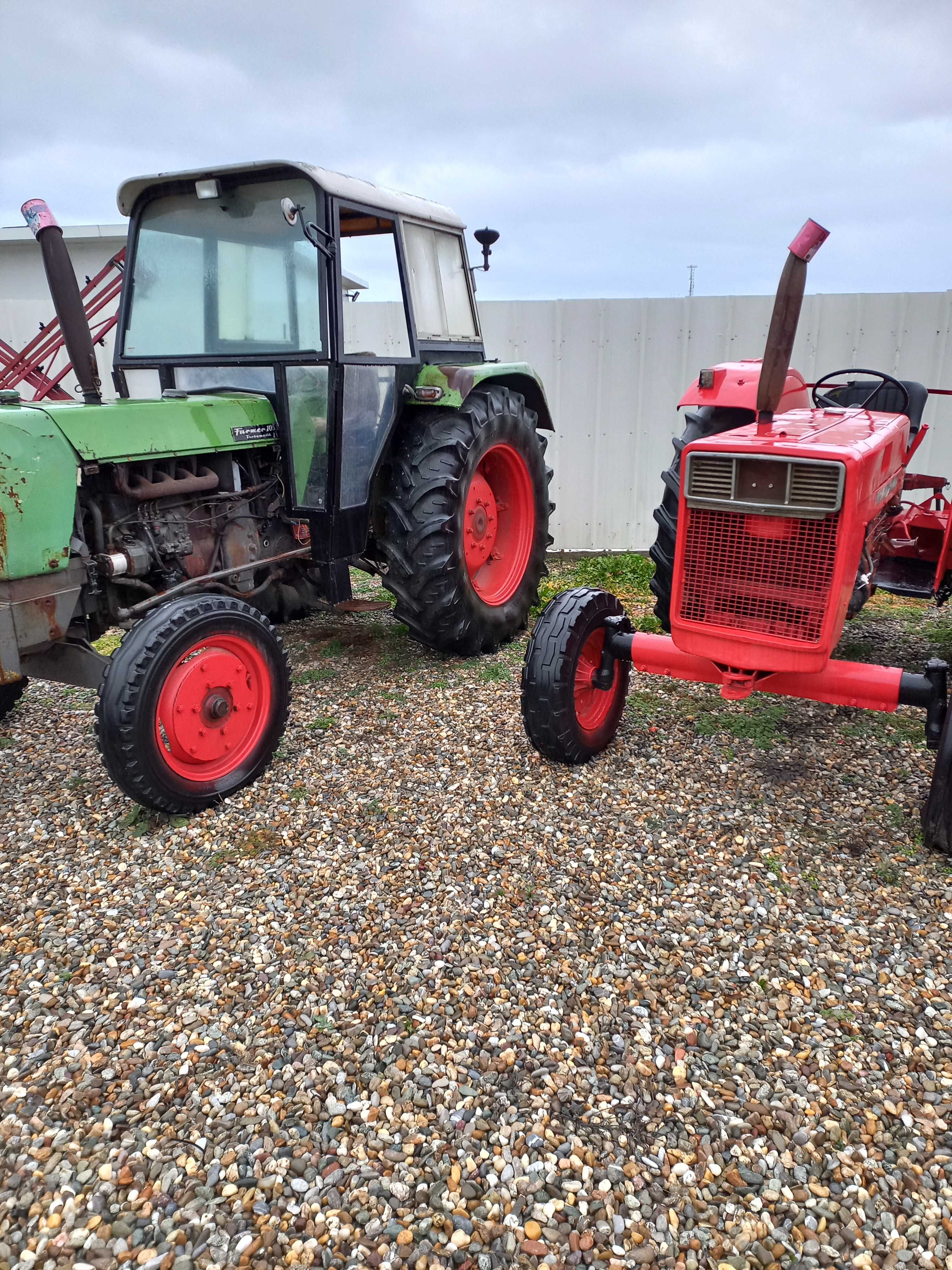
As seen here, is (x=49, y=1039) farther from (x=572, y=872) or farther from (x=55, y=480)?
(x=55, y=480)

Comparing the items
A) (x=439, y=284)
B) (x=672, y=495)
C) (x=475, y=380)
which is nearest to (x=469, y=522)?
(x=475, y=380)

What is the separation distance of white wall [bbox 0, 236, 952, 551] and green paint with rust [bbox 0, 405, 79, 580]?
419 cm

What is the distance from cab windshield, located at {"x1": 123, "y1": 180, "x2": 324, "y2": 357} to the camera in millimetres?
3457

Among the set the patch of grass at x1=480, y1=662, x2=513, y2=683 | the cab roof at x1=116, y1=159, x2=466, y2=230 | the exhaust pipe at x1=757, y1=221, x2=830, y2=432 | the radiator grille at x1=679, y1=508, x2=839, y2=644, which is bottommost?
the patch of grass at x1=480, y1=662, x2=513, y2=683

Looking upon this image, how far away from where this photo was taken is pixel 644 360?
21.6ft

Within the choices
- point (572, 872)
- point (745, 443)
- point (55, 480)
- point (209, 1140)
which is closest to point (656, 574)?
point (745, 443)

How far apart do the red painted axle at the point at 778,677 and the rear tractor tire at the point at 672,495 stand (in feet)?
1.45

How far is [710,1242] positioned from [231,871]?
5.34 ft

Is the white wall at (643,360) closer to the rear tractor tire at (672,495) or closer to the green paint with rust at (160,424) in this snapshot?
the rear tractor tire at (672,495)

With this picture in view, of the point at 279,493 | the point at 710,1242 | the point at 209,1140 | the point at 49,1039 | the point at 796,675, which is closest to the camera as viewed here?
the point at 710,1242

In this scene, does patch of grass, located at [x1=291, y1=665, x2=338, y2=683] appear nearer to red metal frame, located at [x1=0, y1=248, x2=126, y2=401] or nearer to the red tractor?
the red tractor

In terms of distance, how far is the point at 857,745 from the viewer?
331 cm

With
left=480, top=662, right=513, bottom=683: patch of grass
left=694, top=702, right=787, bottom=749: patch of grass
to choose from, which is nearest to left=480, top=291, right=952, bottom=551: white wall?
left=480, top=662, right=513, bottom=683: patch of grass

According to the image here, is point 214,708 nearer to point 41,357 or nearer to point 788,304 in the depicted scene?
point 788,304
